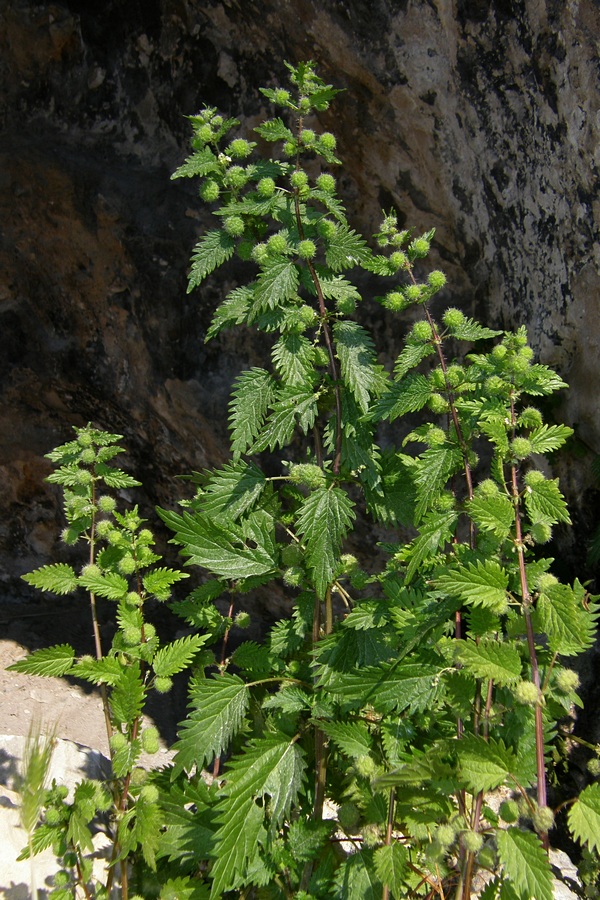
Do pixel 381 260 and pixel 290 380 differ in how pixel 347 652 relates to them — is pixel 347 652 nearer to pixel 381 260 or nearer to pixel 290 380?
pixel 290 380

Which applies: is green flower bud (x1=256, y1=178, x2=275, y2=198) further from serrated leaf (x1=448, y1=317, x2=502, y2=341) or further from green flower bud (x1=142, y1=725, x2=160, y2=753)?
green flower bud (x1=142, y1=725, x2=160, y2=753)

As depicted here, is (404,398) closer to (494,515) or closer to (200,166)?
(494,515)

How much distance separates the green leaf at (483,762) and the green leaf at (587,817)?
151mm

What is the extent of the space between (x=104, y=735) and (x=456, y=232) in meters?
3.27

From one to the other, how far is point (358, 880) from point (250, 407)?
1.29 m

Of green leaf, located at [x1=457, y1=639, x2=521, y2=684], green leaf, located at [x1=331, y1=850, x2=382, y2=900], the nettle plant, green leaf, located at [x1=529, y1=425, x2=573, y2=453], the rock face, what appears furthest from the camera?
the rock face

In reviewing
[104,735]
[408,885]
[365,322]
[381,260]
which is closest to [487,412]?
[381,260]

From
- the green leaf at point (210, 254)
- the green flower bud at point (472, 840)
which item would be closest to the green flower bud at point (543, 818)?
the green flower bud at point (472, 840)

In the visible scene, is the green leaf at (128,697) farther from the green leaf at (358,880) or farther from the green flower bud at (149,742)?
the green leaf at (358,880)

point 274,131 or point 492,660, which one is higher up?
point 274,131

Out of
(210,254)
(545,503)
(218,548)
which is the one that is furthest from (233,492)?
(545,503)

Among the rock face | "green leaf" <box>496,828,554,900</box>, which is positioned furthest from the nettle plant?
the rock face

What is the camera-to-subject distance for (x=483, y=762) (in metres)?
1.53

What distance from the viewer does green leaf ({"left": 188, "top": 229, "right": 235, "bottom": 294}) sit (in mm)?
2139
